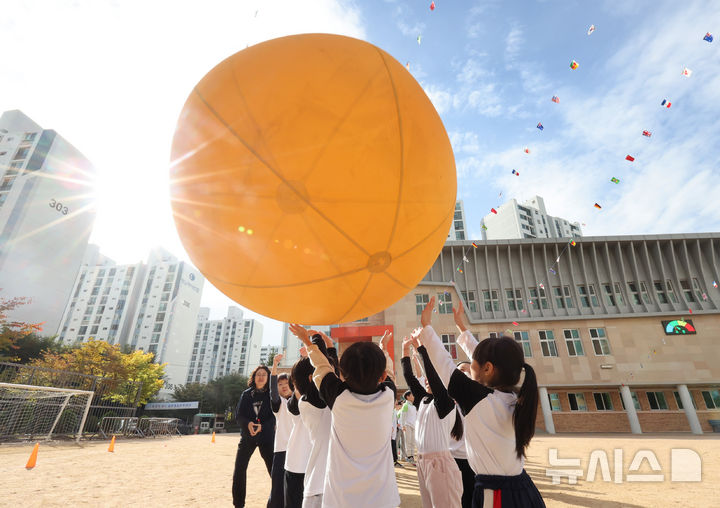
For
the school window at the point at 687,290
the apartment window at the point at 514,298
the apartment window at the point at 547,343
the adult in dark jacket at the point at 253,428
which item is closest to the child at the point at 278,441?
the adult in dark jacket at the point at 253,428

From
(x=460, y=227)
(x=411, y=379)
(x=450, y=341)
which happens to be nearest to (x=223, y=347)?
(x=460, y=227)

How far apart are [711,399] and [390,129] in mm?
33221

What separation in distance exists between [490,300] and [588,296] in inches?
292

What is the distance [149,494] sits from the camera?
592 cm

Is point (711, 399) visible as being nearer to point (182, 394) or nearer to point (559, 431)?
point (559, 431)

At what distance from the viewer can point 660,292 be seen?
26.0 meters

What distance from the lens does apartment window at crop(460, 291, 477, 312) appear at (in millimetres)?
27370

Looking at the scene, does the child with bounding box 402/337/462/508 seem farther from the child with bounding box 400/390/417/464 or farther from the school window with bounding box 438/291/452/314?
the school window with bounding box 438/291/452/314

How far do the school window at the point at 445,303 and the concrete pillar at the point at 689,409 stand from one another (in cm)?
1557

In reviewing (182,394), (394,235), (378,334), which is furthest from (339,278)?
(182,394)

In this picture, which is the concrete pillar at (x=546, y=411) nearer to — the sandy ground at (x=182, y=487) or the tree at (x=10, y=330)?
the sandy ground at (x=182, y=487)

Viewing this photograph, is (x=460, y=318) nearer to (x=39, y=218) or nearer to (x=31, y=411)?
(x=31, y=411)

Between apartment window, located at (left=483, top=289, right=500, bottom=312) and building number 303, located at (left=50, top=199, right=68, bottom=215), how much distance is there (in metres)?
54.1

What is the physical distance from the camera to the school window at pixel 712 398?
886 inches
